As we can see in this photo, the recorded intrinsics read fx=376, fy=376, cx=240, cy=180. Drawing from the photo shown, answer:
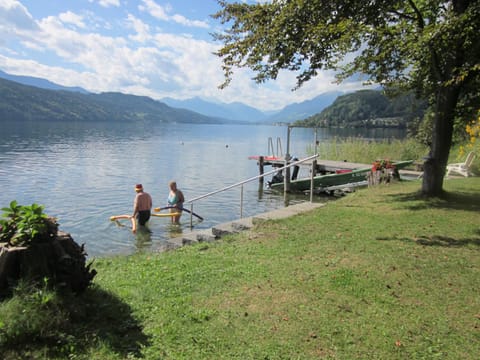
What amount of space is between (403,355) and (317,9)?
8297 millimetres

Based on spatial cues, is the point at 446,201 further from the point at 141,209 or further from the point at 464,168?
the point at 141,209

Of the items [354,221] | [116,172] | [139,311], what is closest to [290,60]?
[354,221]

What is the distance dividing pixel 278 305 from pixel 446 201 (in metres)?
7.77

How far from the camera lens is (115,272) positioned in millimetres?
6426

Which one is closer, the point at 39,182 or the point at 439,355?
the point at 439,355

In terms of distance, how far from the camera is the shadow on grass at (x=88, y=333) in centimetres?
342

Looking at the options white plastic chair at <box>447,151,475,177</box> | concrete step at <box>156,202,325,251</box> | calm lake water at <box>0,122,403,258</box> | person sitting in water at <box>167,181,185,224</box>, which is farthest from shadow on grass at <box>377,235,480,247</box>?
white plastic chair at <box>447,151,475,177</box>

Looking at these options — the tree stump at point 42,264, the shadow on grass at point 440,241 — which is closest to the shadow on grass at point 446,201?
the shadow on grass at point 440,241

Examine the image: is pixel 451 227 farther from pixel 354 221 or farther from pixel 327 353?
pixel 327 353

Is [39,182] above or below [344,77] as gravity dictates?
below

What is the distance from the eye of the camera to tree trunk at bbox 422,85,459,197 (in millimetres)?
10070

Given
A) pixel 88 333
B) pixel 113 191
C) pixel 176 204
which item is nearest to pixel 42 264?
pixel 88 333

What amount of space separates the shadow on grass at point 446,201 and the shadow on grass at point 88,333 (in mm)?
7890

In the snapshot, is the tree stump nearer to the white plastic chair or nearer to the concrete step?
the concrete step
